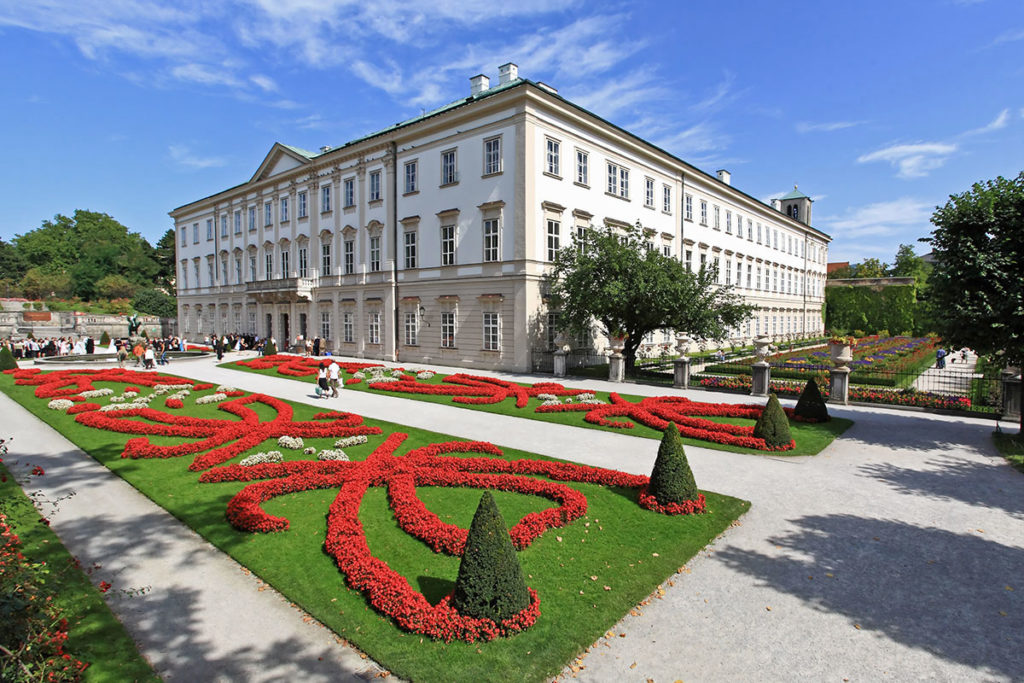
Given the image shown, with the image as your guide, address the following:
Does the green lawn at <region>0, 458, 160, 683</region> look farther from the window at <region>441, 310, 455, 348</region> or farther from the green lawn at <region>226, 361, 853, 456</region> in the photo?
the window at <region>441, 310, 455, 348</region>

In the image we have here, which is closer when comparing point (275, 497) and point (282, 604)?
point (282, 604)

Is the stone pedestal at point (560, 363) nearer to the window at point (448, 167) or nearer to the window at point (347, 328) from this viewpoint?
the window at point (448, 167)

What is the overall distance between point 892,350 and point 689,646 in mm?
39902

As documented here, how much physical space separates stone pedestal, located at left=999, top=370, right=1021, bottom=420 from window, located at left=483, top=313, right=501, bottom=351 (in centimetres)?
1954

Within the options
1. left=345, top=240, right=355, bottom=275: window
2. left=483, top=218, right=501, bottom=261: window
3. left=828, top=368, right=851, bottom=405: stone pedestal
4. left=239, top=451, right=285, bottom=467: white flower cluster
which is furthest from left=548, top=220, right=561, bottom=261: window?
left=239, top=451, right=285, bottom=467: white flower cluster

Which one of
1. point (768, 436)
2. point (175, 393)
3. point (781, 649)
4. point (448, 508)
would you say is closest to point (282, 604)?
point (448, 508)

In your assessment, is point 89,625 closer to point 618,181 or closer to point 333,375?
point 333,375

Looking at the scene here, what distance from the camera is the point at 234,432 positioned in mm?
13594

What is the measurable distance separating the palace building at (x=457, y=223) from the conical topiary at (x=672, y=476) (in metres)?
18.2

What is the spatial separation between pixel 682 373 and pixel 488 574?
1862 centimetres

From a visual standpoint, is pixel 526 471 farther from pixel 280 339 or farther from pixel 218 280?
pixel 218 280

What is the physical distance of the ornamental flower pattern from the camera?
19.1 ft

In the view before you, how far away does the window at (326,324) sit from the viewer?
127 feet

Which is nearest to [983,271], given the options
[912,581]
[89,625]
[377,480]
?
[912,581]
